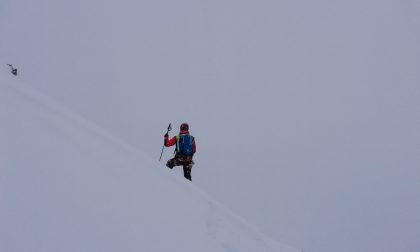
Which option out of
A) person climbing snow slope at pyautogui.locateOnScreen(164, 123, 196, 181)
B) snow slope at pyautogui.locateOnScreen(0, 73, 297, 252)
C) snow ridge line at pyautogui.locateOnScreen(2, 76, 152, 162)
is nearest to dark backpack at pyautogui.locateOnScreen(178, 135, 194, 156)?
person climbing snow slope at pyautogui.locateOnScreen(164, 123, 196, 181)

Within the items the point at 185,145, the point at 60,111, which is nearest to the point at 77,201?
the point at 60,111

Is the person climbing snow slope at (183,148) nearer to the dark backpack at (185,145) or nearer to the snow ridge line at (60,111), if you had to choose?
the dark backpack at (185,145)

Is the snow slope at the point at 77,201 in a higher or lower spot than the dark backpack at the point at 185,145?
lower

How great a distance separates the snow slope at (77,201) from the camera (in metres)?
3.10

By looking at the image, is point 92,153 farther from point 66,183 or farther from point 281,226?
point 281,226

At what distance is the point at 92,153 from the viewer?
523cm

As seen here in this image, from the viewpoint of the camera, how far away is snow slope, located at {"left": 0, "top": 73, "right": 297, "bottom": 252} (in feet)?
10.2

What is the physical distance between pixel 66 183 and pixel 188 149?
10.8 m

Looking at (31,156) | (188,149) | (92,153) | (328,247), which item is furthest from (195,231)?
(328,247)

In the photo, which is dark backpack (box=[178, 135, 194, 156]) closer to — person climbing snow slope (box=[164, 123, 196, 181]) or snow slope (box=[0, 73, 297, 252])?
person climbing snow slope (box=[164, 123, 196, 181])

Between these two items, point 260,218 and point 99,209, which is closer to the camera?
point 99,209

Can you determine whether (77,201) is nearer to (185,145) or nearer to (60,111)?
(60,111)

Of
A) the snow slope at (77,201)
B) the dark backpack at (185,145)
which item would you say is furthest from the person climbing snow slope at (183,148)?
the snow slope at (77,201)

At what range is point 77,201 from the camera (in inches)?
146
